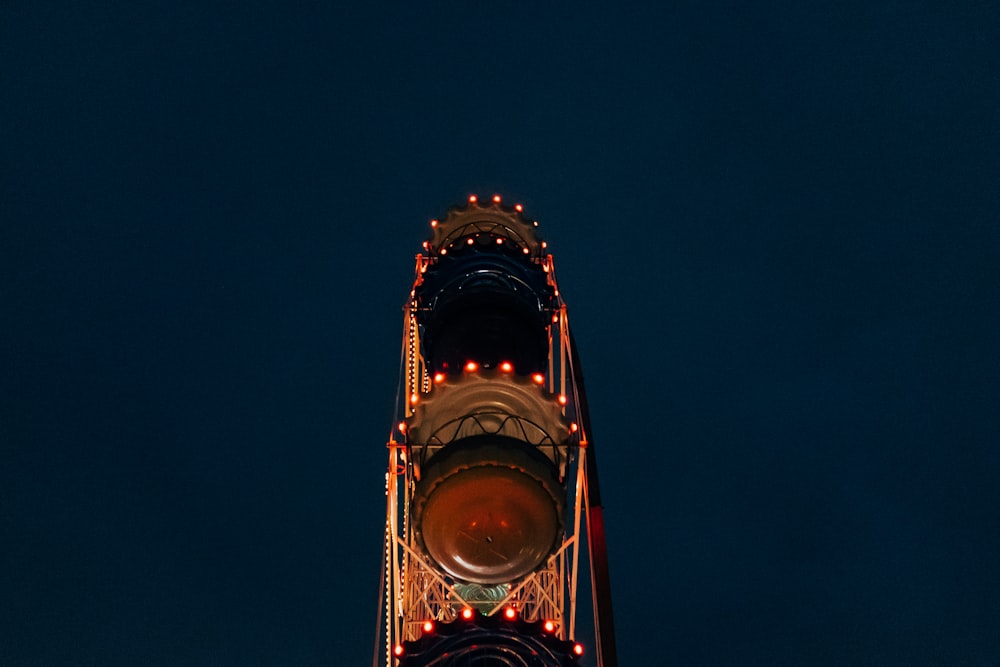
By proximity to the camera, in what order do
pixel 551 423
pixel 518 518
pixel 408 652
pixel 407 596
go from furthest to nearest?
1. pixel 407 596
2. pixel 551 423
3. pixel 518 518
4. pixel 408 652

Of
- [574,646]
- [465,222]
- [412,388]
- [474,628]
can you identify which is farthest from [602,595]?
[465,222]

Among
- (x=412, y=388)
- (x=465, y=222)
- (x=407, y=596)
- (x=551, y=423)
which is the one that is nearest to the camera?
(x=551, y=423)

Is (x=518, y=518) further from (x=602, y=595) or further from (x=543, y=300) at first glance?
(x=543, y=300)

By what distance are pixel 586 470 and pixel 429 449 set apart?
11.4ft

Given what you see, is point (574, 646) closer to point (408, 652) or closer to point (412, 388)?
point (408, 652)

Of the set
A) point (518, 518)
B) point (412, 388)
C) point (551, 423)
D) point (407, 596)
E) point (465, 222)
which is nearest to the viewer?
point (518, 518)

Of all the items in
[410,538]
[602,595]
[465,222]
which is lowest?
[602,595]

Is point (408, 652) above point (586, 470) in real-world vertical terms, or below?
below

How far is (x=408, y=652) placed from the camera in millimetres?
13195

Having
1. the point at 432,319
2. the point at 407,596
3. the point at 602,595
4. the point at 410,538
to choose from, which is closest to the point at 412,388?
the point at 432,319

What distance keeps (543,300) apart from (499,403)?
4.82 meters

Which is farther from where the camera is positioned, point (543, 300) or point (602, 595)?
point (543, 300)

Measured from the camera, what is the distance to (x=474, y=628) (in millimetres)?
13211

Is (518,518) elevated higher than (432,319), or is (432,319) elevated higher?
(432,319)
